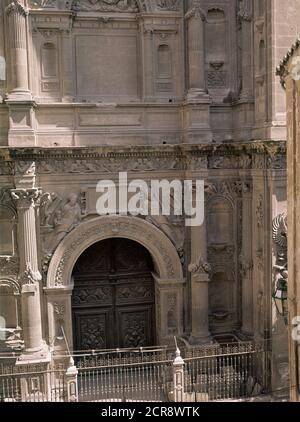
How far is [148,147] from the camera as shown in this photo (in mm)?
14586

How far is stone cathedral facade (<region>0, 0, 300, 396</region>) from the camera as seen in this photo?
14070 millimetres

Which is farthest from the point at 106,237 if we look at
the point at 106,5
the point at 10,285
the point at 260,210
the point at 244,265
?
the point at 106,5

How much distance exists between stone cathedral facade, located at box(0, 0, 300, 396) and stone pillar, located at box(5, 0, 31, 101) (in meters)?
0.03

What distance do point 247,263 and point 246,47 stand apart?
5.61 meters

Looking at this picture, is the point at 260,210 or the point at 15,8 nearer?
the point at 15,8

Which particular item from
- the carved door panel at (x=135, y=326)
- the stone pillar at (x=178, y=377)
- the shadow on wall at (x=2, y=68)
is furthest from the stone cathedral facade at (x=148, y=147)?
the stone pillar at (x=178, y=377)

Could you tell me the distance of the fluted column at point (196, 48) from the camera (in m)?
14.6

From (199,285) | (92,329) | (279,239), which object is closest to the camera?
(279,239)

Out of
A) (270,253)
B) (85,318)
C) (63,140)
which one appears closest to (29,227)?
(63,140)

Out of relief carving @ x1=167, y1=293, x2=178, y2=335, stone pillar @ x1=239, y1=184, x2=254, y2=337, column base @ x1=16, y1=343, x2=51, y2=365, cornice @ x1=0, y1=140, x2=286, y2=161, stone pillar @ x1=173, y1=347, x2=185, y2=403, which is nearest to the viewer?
stone pillar @ x1=173, y1=347, x2=185, y2=403

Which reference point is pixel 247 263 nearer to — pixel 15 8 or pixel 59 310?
pixel 59 310

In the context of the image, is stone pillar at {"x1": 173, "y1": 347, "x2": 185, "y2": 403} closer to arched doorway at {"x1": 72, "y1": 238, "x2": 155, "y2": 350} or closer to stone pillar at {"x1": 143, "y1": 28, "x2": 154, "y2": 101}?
arched doorway at {"x1": 72, "y1": 238, "x2": 155, "y2": 350}

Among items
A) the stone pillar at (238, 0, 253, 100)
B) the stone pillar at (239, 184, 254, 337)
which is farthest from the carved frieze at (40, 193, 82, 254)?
the stone pillar at (238, 0, 253, 100)

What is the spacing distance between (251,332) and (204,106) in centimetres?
604
